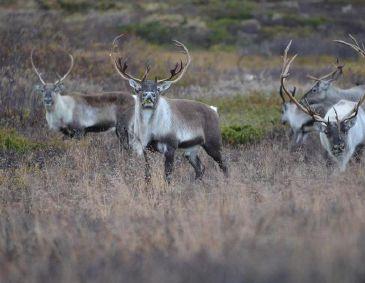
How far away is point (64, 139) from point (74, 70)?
5.73 metres

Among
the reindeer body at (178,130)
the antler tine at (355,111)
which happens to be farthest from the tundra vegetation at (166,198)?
the antler tine at (355,111)

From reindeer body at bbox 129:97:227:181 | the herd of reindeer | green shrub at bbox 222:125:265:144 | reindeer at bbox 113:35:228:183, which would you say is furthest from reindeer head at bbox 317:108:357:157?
green shrub at bbox 222:125:265:144

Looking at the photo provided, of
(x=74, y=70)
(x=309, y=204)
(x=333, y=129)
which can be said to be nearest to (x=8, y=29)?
(x=74, y=70)

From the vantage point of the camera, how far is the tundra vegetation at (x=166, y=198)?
5445mm

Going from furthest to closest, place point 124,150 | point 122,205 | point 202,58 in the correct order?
1. point 202,58
2. point 124,150
3. point 122,205

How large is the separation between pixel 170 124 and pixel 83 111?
3778 millimetres

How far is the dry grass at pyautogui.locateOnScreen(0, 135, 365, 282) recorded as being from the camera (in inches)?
210

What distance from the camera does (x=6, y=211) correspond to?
7.70 m

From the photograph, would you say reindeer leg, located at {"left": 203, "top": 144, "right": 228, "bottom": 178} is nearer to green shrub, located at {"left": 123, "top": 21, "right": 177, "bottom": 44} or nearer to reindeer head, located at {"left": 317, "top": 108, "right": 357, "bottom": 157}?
reindeer head, located at {"left": 317, "top": 108, "right": 357, "bottom": 157}

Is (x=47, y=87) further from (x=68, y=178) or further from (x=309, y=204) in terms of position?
(x=309, y=204)

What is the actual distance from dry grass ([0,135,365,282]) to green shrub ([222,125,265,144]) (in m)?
3.38

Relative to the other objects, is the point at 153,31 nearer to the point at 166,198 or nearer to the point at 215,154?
the point at 215,154

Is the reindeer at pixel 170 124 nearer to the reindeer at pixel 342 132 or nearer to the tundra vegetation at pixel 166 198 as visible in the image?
the tundra vegetation at pixel 166 198

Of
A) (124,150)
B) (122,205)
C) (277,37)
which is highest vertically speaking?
(122,205)
